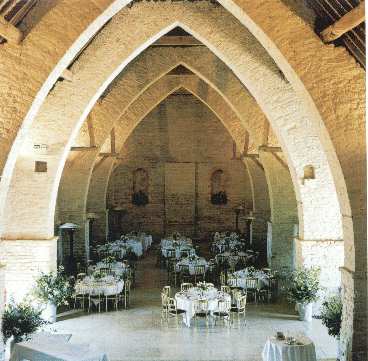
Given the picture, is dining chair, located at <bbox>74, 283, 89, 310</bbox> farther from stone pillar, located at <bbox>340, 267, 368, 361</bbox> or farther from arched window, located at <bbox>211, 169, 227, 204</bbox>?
arched window, located at <bbox>211, 169, 227, 204</bbox>

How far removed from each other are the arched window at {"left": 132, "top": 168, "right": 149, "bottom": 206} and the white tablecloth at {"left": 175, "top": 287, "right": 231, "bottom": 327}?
43.9 feet

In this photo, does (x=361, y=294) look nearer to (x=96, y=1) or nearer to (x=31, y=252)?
(x=96, y=1)

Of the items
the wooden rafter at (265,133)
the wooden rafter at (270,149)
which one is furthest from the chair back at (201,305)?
the wooden rafter at (265,133)

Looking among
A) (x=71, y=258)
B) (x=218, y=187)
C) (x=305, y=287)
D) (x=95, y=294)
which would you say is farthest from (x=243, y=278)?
(x=218, y=187)

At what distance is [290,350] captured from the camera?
896cm

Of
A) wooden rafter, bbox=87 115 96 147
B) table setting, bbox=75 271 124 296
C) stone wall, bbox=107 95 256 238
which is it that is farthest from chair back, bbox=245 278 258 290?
stone wall, bbox=107 95 256 238

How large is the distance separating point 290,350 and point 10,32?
717 cm

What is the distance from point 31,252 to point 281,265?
819 cm

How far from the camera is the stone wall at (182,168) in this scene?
25.7 meters

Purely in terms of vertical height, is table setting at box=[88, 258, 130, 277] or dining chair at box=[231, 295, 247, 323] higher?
table setting at box=[88, 258, 130, 277]

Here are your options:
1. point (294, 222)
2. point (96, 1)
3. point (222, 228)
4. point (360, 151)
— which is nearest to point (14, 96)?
point (96, 1)

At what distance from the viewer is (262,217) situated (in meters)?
21.4

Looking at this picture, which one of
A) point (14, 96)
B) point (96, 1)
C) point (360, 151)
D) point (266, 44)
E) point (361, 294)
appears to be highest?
point (96, 1)

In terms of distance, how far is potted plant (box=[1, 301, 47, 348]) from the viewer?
9328 millimetres
